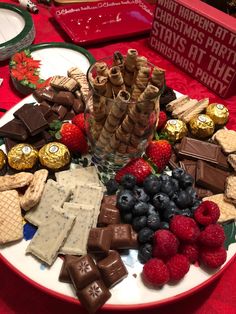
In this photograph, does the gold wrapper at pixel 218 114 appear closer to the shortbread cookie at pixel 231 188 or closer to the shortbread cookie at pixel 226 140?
the shortbread cookie at pixel 226 140

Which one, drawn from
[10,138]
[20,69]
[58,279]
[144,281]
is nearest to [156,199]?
[144,281]

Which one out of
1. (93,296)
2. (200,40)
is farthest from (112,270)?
(200,40)

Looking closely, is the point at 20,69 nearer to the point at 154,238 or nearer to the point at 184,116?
the point at 184,116

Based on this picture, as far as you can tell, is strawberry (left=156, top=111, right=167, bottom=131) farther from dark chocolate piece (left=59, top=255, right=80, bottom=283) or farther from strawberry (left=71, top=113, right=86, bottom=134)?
dark chocolate piece (left=59, top=255, right=80, bottom=283)

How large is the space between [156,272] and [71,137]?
50cm

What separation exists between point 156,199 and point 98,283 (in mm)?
266

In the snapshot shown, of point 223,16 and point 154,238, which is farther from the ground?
point 223,16

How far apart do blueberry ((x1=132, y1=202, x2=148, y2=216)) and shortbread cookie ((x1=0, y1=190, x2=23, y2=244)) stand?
314mm

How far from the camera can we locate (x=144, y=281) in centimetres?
83

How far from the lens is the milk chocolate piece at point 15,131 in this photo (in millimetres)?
1049

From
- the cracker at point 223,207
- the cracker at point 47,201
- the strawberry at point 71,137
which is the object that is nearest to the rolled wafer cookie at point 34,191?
the cracker at point 47,201

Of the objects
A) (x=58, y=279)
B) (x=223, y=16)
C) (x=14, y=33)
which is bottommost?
(x=58, y=279)

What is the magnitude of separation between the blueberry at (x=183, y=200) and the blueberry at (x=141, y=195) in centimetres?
9

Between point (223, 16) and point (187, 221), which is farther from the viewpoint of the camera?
point (223, 16)
